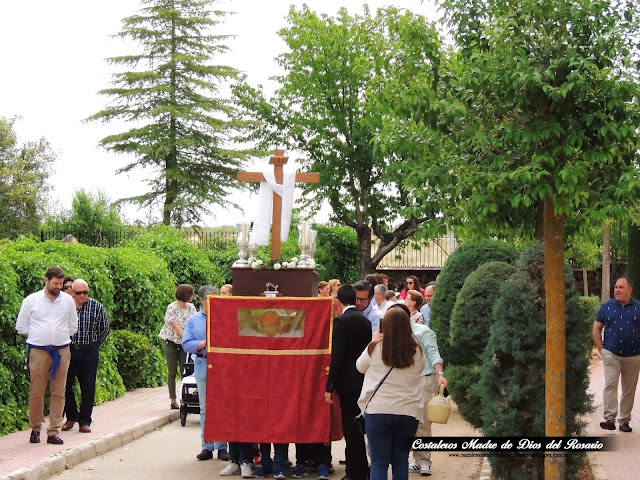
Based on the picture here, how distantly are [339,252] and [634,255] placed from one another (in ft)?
36.9

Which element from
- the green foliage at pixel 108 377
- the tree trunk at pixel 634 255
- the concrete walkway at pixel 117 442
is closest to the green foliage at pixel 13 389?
the concrete walkway at pixel 117 442

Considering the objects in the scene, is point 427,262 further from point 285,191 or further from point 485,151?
point 485,151

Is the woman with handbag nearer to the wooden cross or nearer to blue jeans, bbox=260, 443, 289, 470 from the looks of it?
blue jeans, bbox=260, 443, 289, 470

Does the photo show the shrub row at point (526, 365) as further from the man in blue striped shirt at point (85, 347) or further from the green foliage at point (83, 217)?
the green foliage at point (83, 217)

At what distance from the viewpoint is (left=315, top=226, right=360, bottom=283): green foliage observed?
3647 centimetres

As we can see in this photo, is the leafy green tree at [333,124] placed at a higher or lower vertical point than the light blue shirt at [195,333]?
higher

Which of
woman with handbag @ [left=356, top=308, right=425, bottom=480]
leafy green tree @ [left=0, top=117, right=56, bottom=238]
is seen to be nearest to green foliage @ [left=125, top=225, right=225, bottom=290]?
woman with handbag @ [left=356, top=308, right=425, bottom=480]

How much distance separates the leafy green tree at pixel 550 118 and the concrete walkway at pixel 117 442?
2401 millimetres

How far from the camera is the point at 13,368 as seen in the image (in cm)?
1290

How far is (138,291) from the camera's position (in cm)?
1850

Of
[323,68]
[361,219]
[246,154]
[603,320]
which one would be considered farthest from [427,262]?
[603,320]

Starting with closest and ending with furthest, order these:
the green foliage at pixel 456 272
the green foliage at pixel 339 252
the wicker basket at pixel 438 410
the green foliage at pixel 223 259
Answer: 1. the wicker basket at pixel 438 410
2. the green foliage at pixel 456 272
3. the green foliage at pixel 223 259
4. the green foliage at pixel 339 252

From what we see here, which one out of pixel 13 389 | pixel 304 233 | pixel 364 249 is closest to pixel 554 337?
pixel 304 233

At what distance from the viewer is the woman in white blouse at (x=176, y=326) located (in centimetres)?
1511
